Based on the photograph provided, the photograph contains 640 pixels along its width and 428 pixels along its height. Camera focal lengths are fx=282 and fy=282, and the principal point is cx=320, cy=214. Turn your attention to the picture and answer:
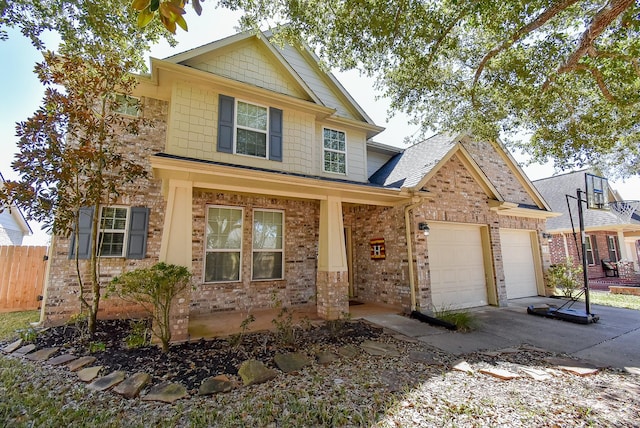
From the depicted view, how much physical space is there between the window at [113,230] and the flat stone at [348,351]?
5.85 m

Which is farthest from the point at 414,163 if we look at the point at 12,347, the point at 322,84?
the point at 12,347

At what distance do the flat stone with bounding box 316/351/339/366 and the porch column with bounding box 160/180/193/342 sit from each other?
2543mm

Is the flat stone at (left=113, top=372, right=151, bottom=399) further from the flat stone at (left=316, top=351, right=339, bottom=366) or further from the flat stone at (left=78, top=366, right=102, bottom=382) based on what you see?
the flat stone at (left=316, top=351, right=339, bottom=366)

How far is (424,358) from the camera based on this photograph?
14.9ft

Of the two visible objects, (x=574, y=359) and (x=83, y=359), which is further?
(x=574, y=359)

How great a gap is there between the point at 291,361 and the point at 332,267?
108 inches

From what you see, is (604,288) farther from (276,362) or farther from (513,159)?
(276,362)

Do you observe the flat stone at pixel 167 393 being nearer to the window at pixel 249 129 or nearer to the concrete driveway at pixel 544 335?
the concrete driveway at pixel 544 335

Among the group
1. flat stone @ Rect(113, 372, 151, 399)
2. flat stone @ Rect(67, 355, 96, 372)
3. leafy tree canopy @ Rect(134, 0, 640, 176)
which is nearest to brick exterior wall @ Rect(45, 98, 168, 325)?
flat stone @ Rect(67, 355, 96, 372)

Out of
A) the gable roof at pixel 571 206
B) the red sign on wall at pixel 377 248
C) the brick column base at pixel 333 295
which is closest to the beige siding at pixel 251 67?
the red sign on wall at pixel 377 248

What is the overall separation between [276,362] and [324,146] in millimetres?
6719

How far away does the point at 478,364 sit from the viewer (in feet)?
14.5

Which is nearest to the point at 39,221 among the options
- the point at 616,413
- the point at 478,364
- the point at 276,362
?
the point at 276,362

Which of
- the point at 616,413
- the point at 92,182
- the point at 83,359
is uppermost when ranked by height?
the point at 92,182
